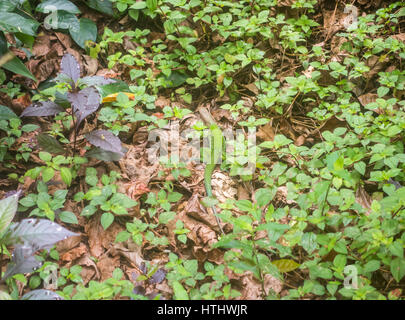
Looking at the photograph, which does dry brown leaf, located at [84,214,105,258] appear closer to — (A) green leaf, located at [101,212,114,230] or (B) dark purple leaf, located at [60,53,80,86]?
(A) green leaf, located at [101,212,114,230]

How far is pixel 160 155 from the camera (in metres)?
2.17

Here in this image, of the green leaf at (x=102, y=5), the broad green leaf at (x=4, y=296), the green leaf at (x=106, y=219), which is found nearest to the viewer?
the broad green leaf at (x=4, y=296)

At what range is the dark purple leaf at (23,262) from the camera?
4.48ft

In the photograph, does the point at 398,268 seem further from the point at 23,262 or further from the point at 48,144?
the point at 48,144

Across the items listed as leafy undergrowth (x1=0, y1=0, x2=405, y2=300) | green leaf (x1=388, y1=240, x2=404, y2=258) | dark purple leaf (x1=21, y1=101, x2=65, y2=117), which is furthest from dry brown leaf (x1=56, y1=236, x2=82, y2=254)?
green leaf (x1=388, y1=240, x2=404, y2=258)

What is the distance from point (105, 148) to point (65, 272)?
66cm

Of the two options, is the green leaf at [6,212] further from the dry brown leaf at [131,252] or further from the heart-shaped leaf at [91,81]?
the heart-shaped leaf at [91,81]

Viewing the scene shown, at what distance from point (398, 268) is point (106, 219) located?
1326mm

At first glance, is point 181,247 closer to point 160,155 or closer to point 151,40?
point 160,155

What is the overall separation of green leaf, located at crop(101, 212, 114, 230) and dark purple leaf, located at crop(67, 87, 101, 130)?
572 millimetres

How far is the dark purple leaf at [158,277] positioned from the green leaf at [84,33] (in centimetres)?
180

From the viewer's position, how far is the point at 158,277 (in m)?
1.62

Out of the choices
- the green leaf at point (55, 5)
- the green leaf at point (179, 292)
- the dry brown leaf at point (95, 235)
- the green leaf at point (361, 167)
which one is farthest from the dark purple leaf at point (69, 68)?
the green leaf at point (361, 167)

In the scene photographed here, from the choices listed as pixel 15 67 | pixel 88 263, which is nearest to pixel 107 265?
pixel 88 263
